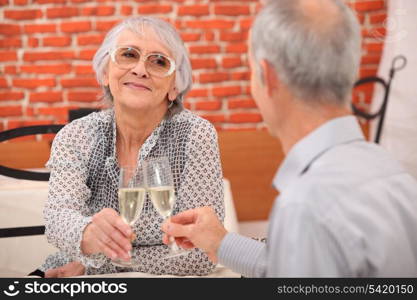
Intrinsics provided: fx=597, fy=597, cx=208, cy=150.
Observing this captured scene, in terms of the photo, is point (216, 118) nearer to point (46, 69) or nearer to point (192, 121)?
point (46, 69)

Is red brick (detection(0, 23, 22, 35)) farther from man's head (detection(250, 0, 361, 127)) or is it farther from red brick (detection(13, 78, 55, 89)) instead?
man's head (detection(250, 0, 361, 127))

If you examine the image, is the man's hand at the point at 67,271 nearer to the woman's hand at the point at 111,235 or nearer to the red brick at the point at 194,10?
the woman's hand at the point at 111,235

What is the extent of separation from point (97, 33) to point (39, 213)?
175 centimetres

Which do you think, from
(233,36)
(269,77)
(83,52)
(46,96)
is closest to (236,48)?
(233,36)

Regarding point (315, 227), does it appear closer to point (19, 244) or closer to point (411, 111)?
point (19, 244)

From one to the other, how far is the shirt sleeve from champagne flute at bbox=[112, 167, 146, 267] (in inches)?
7.3

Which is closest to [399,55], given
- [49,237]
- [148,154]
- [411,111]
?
[411,111]

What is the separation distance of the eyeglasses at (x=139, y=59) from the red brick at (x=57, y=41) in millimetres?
1998

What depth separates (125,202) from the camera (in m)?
1.25

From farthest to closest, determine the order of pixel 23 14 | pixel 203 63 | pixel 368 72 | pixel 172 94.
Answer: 1. pixel 368 72
2. pixel 203 63
3. pixel 23 14
4. pixel 172 94

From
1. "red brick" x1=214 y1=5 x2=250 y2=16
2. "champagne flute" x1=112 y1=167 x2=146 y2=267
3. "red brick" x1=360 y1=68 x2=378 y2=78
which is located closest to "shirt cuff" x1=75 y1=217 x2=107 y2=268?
"champagne flute" x1=112 y1=167 x2=146 y2=267

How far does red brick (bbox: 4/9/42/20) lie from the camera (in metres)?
3.53

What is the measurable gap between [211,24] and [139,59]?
6.71 feet

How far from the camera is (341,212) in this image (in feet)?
2.61
